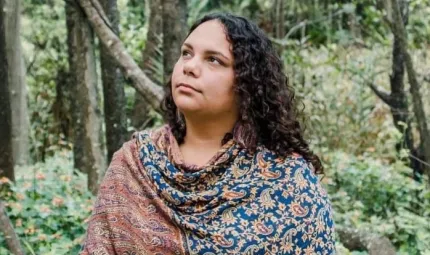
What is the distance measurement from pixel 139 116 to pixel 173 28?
5.94m

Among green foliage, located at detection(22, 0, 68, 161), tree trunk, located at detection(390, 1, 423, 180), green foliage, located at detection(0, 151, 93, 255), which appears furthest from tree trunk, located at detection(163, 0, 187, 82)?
green foliage, located at detection(22, 0, 68, 161)

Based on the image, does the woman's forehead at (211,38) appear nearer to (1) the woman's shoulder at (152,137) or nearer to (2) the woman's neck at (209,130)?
(2) the woman's neck at (209,130)

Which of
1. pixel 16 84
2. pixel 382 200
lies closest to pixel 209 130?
pixel 382 200

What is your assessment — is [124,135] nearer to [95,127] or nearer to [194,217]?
[95,127]

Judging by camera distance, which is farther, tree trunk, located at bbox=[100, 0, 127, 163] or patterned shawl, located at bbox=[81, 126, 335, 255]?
tree trunk, located at bbox=[100, 0, 127, 163]

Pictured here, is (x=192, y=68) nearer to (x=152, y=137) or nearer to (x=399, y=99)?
(x=152, y=137)

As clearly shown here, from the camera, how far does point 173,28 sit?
516cm

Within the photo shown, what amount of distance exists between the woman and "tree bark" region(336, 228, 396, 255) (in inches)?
115

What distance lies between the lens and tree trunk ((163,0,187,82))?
514cm

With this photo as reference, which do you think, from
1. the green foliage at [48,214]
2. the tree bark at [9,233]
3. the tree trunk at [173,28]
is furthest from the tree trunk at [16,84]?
the tree bark at [9,233]

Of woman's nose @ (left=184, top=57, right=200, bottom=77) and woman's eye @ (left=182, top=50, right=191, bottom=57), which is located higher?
woman's eye @ (left=182, top=50, right=191, bottom=57)

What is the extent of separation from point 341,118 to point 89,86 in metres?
4.53

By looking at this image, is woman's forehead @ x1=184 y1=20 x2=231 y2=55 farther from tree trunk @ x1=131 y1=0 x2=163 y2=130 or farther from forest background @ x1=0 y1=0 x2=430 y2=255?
tree trunk @ x1=131 y1=0 x2=163 y2=130

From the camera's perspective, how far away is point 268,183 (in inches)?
95.0
